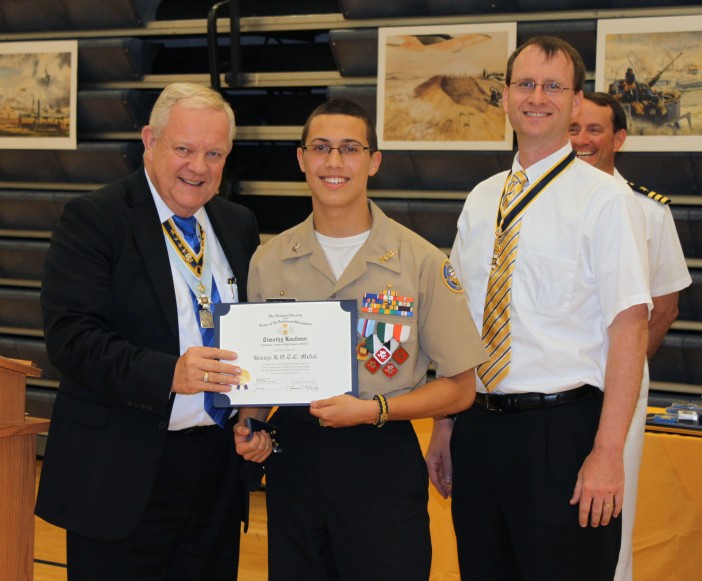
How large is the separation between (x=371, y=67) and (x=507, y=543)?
3.58 metres

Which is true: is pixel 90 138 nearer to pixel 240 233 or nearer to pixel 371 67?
pixel 371 67

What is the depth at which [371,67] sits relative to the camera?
5.28 metres

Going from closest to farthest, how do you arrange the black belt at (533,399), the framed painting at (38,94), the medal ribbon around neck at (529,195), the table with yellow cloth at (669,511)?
the black belt at (533,399)
the medal ribbon around neck at (529,195)
the table with yellow cloth at (669,511)
the framed painting at (38,94)

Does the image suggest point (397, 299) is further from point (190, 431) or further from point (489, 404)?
point (190, 431)

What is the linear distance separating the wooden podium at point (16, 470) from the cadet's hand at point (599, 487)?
5.05 feet

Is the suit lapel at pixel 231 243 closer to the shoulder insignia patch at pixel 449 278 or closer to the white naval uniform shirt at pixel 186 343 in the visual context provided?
the white naval uniform shirt at pixel 186 343

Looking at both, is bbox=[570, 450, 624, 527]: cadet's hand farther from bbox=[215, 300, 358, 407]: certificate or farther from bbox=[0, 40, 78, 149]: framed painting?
bbox=[0, 40, 78, 149]: framed painting

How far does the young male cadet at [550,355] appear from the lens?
2.21m

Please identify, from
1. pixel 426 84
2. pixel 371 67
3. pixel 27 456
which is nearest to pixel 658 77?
pixel 426 84

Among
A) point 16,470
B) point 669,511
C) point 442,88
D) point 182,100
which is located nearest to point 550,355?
point 182,100

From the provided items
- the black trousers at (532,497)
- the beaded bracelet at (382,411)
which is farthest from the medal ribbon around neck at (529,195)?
the beaded bracelet at (382,411)

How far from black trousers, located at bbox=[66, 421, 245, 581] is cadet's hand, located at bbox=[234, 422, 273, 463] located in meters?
0.18

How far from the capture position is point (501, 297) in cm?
238

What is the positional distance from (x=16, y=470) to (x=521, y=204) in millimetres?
1658
